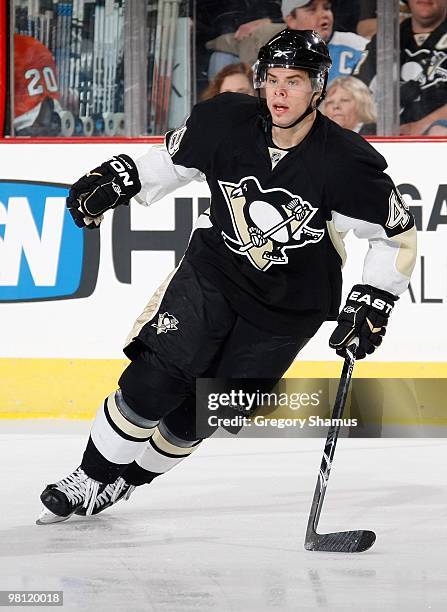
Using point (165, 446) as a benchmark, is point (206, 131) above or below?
above

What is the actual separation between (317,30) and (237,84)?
0.35m

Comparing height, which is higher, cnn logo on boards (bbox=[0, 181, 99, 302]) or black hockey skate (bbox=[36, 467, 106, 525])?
cnn logo on boards (bbox=[0, 181, 99, 302])

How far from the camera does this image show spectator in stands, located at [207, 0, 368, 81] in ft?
15.6

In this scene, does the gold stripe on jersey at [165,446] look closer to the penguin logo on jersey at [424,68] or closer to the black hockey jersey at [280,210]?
the black hockey jersey at [280,210]

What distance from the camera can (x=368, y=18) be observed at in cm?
479

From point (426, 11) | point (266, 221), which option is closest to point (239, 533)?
point (266, 221)

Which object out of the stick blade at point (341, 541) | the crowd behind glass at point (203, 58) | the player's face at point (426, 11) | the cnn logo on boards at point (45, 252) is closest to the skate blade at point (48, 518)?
the stick blade at point (341, 541)

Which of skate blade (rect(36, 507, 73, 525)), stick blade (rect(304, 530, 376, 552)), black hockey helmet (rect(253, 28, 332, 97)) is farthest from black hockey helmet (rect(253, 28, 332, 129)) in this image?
skate blade (rect(36, 507, 73, 525))

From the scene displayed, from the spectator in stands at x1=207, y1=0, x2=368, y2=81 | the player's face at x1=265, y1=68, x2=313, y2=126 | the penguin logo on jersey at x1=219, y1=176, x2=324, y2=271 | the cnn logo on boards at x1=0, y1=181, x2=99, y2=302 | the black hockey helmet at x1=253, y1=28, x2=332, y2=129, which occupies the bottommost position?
the cnn logo on boards at x1=0, y1=181, x2=99, y2=302

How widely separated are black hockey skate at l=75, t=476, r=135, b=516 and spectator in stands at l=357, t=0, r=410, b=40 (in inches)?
88.3

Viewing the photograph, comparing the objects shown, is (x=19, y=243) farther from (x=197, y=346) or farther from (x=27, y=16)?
(x=197, y=346)

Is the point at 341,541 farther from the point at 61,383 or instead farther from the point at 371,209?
the point at 61,383

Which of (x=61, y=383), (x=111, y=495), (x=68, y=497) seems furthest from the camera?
(x=61, y=383)

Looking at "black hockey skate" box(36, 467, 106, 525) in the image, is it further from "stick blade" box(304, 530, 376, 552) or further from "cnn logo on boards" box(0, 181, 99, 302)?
"cnn logo on boards" box(0, 181, 99, 302)
